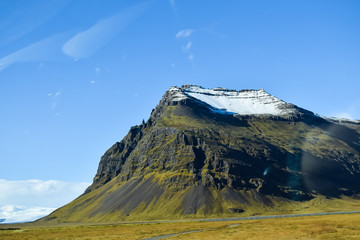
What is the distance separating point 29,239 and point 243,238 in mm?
68717

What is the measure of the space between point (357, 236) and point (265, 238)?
1832 cm

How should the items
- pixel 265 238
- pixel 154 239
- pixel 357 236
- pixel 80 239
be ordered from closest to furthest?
pixel 357 236
pixel 265 238
pixel 154 239
pixel 80 239

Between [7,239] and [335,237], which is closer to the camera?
[335,237]

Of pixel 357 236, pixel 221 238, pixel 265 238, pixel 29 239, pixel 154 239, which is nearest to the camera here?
pixel 357 236

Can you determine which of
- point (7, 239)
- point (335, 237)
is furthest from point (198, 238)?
point (7, 239)

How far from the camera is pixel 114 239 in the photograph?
87688 millimetres

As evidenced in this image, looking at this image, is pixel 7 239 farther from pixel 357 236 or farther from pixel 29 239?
pixel 357 236

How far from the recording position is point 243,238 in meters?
72.6

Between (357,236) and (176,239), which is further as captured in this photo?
(176,239)

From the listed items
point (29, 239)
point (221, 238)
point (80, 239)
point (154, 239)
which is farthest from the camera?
point (29, 239)

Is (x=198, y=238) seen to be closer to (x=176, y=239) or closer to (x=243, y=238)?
(x=176, y=239)

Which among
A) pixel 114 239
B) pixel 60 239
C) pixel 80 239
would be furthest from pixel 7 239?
pixel 114 239

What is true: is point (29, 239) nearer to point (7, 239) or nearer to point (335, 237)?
point (7, 239)

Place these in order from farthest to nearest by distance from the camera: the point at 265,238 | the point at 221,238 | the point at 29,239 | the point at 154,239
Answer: the point at 29,239 < the point at 154,239 < the point at 221,238 < the point at 265,238
